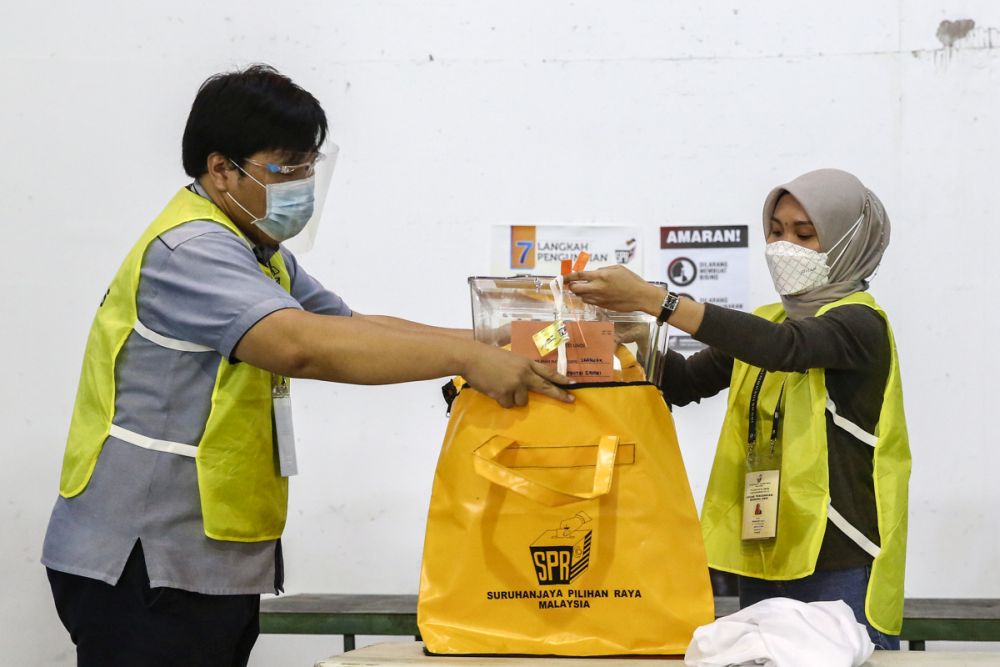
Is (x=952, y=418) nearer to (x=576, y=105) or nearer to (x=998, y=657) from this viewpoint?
(x=576, y=105)

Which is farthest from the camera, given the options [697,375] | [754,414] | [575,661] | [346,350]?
[697,375]

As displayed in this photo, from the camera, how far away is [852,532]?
4.84 ft

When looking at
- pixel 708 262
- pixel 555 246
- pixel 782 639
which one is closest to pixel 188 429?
pixel 782 639

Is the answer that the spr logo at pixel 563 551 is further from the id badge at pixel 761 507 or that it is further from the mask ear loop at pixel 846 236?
the mask ear loop at pixel 846 236

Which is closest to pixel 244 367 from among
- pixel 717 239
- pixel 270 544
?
pixel 270 544

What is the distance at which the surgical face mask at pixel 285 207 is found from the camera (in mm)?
1457

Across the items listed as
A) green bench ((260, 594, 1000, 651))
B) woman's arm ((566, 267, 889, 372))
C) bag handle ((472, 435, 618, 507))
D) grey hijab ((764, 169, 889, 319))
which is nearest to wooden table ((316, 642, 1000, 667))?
bag handle ((472, 435, 618, 507))

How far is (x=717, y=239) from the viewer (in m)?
2.61

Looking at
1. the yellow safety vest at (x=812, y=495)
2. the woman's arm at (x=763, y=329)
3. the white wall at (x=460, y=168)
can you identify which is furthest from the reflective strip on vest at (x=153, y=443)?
the white wall at (x=460, y=168)

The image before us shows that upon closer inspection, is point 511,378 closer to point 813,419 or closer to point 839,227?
point 813,419

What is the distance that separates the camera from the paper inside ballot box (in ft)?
4.06

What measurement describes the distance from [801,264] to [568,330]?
58 cm

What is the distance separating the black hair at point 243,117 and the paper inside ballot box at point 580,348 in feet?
1.61

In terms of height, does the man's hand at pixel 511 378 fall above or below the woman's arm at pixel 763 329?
below
